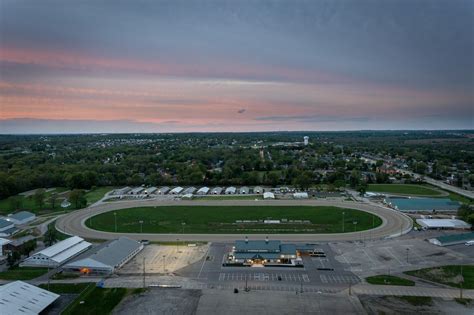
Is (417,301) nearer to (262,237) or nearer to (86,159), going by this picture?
(262,237)

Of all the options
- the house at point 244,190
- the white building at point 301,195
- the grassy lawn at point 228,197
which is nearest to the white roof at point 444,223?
the white building at point 301,195

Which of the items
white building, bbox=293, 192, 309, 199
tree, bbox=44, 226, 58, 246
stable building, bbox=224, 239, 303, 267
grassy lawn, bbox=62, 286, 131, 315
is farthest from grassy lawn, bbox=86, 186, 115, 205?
white building, bbox=293, 192, 309, 199

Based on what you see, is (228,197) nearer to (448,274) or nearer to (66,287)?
(66,287)

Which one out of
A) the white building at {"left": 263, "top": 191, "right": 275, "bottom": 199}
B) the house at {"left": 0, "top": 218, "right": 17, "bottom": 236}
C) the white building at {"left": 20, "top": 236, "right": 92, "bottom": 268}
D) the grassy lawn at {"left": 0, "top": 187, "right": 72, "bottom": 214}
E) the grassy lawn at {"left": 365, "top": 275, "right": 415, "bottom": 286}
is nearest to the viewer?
the grassy lawn at {"left": 365, "top": 275, "right": 415, "bottom": 286}

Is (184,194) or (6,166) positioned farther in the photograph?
(6,166)

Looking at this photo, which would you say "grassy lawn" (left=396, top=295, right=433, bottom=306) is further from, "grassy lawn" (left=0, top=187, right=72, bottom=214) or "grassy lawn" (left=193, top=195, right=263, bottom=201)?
"grassy lawn" (left=0, top=187, right=72, bottom=214)

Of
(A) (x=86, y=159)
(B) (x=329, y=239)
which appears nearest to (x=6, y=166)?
(A) (x=86, y=159)

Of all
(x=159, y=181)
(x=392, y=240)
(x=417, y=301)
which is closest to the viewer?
(x=417, y=301)
